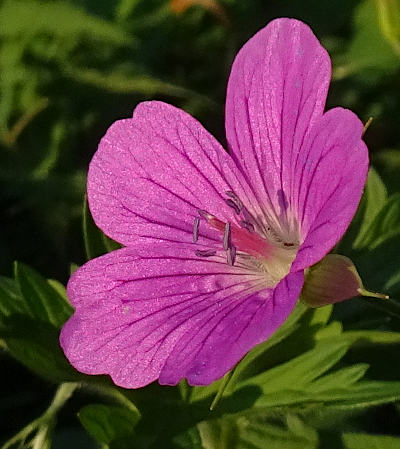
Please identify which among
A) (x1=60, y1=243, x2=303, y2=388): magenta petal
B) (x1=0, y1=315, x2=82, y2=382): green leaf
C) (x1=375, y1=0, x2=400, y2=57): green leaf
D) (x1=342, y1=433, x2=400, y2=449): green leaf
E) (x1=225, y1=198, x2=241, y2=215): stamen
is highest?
(x1=375, y1=0, x2=400, y2=57): green leaf

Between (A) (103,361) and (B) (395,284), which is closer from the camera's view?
(A) (103,361)

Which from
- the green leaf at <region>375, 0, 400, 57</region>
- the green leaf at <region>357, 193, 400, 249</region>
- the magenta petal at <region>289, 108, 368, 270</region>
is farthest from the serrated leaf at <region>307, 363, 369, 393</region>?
the green leaf at <region>375, 0, 400, 57</region>

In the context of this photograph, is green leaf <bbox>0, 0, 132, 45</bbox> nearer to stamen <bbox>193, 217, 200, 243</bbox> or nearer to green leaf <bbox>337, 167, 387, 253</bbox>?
green leaf <bbox>337, 167, 387, 253</bbox>

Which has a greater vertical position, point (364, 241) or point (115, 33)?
point (115, 33)

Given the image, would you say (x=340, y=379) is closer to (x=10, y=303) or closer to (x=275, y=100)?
(x=275, y=100)

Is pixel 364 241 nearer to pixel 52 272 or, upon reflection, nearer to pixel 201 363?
pixel 201 363

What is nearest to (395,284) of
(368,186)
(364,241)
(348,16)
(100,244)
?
(364,241)

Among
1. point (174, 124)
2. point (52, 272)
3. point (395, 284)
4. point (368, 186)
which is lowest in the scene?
point (52, 272)
